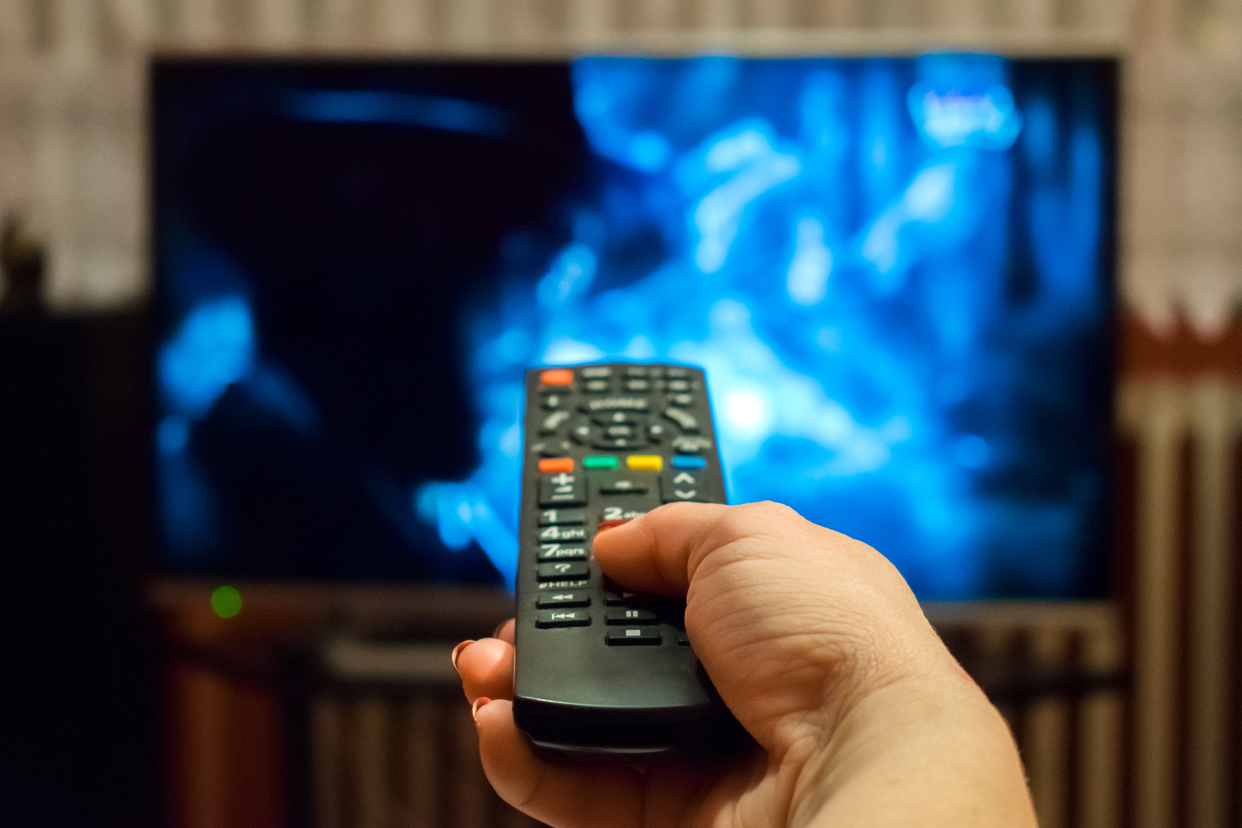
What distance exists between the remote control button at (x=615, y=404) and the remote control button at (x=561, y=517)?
0.29ft

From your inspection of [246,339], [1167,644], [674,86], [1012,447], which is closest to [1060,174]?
[1012,447]

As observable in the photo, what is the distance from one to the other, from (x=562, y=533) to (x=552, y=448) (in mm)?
69

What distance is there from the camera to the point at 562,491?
52cm

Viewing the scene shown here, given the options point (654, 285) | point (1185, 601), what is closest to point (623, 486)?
point (654, 285)

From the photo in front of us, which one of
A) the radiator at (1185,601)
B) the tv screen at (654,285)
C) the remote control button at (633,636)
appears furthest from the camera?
the radiator at (1185,601)

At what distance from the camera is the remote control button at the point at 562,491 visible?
510 millimetres

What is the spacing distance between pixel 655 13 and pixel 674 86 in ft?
0.92

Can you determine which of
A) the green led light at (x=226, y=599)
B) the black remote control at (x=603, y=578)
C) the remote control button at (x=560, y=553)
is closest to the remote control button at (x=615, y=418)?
the black remote control at (x=603, y=578)

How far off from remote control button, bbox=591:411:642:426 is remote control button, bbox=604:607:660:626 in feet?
0.48

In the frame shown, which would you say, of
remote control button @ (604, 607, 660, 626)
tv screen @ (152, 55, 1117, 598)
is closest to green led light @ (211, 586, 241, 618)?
tv screen @ (152, 55, 1117, 598)

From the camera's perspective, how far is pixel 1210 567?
1.16 meters

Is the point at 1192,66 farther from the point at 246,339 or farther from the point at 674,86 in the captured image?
the point at 246,339

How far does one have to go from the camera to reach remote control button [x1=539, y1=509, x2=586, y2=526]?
497mm

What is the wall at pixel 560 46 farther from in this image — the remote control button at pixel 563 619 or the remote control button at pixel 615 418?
the remote control button at pixel 563 619
